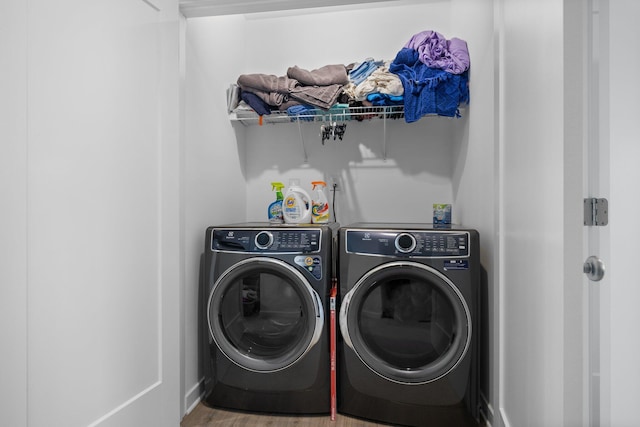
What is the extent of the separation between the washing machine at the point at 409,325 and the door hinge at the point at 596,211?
2.51 ft

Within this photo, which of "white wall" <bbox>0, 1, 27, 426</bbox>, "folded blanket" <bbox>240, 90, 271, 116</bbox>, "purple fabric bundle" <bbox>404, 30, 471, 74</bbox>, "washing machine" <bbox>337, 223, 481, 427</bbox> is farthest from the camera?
"folded blanket" <bbox>240, 90, 271, 116</bbox>

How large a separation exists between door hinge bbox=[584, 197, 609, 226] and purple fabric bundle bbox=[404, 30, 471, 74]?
135 cm

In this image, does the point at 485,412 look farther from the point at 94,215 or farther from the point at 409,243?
the point at 94,215

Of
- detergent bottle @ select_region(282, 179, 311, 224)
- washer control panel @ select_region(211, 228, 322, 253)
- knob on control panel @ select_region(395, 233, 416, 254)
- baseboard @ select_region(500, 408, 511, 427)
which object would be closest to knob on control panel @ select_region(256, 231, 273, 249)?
washer control panel @ select_region(211, 228, 322, 253)

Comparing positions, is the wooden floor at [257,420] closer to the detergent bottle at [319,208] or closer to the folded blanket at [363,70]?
the detergent bottle at [319,208]

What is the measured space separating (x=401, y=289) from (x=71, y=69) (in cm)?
150

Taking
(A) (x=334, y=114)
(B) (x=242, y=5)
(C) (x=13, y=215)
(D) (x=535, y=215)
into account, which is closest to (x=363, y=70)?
(A) (x=334, y=114)

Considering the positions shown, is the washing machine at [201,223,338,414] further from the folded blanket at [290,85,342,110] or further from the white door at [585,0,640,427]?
the white door at [585,0,640,427]

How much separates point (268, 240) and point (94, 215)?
84 cm

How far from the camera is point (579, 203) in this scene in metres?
0.87

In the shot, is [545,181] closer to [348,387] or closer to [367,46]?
[348,387]

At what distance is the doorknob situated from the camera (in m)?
0.85

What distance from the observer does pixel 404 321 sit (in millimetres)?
1719

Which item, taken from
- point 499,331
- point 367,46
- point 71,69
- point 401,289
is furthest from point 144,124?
point 367,46
